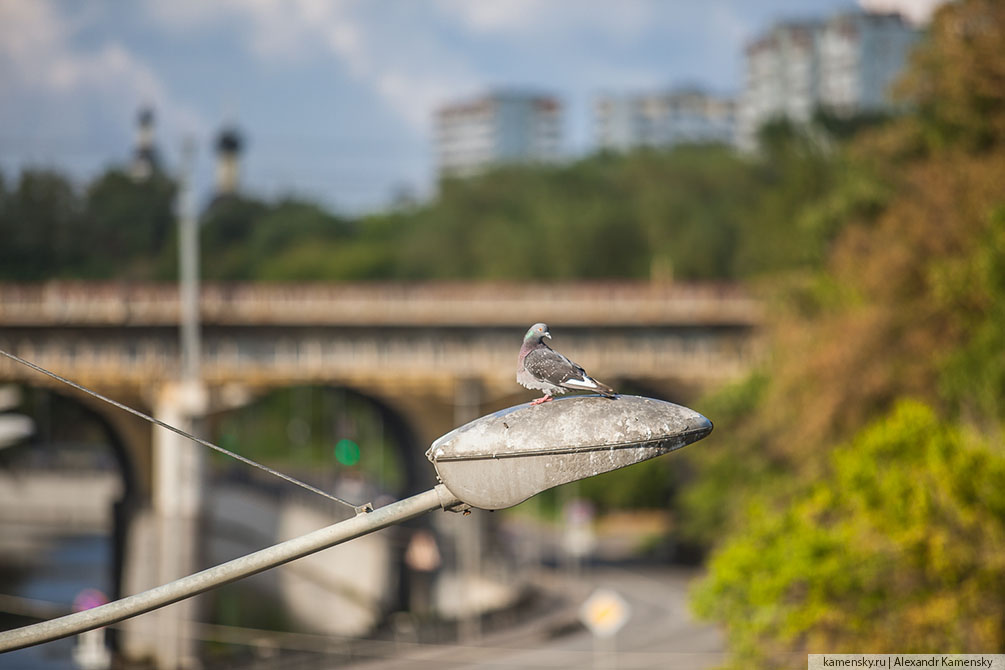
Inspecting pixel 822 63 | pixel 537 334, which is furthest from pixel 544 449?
pixel 822 63

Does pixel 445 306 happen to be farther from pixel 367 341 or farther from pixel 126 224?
pixel 126 224

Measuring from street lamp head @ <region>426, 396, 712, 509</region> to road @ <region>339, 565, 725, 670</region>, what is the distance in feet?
105

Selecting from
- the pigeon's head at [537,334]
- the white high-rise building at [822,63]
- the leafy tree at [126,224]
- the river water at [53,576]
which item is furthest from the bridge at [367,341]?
the white high-rise building at [822,63]

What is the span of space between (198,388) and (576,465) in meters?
51.5

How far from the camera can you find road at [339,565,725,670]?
3938 cm

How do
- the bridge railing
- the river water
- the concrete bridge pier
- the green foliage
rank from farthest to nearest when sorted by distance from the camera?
the bridge railing → the concrete bridge pier → the river water → the green foliage

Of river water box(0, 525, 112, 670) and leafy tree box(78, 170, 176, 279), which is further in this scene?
leafy tree box(78, 170, 176, 279)

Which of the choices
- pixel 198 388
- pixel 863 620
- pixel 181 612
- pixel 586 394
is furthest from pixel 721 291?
pixel 586 394

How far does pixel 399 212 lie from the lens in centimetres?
12212

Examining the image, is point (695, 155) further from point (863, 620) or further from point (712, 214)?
point (863, 620)

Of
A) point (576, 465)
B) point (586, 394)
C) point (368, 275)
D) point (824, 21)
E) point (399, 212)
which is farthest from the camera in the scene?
point (824, 21)

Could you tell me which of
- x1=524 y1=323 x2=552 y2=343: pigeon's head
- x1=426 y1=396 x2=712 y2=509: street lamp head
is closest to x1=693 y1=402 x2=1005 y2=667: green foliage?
x1=524 y1=323 x2=552 y2=343: pigeon's head

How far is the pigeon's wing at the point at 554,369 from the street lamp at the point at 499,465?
1.17ft

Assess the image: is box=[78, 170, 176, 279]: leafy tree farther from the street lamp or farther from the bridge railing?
the street lamp
